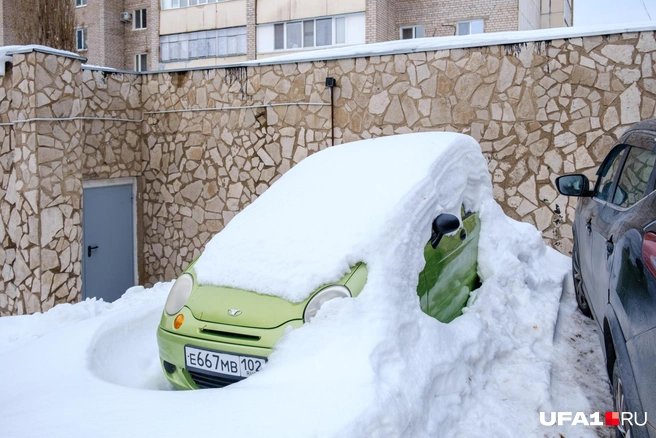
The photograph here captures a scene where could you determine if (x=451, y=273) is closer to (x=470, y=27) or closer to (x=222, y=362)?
(x=222, y=362)

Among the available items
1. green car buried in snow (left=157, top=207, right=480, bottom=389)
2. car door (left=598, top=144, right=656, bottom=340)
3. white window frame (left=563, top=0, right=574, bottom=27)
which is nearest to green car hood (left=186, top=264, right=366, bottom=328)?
green car buried in snow (left=157, top=207, right=480, bottom=389)

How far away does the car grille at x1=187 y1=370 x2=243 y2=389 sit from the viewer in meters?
3.23

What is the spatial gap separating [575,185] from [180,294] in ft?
10.3

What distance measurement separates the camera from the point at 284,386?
2.80 m

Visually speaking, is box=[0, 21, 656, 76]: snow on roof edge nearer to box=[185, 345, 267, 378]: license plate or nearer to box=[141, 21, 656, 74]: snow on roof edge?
box=[141, 21, 656, 74]: snow on roof edge

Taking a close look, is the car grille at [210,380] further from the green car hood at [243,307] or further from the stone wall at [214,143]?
the stone wall at [214,143]

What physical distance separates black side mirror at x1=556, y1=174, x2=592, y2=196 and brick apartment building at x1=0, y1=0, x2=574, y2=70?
19.2 m

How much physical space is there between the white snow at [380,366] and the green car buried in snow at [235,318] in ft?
0.34

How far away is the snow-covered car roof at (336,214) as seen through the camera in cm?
338

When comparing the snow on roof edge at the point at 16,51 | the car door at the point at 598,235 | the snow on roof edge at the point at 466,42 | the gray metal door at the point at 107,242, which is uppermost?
the snow on roof edge at the point at 466,42

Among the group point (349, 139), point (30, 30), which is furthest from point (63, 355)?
point (30, 30)

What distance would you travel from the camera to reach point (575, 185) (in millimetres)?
4777

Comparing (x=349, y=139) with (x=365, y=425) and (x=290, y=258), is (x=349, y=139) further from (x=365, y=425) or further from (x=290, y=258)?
(x=365, y=425)

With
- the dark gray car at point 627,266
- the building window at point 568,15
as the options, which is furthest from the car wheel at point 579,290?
the building window at point 568,15
